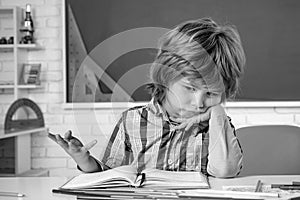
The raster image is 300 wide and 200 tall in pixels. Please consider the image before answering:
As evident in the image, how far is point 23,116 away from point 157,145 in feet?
5.97

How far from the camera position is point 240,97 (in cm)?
309

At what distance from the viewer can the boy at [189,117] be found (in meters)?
1.48

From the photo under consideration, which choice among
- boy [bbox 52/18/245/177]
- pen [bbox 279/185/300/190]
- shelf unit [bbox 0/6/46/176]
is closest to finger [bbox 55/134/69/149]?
boy [bbox 52/18/245/177]

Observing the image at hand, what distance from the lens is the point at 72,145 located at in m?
1.24

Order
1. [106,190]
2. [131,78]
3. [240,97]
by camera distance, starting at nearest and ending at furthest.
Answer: [106,190], [131,78], [240,97]

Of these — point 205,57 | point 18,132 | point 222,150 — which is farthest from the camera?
point 18,132

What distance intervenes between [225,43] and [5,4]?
2.06m

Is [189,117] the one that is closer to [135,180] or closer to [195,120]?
[195,120]

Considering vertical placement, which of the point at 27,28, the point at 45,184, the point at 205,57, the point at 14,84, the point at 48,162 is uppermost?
the point at 27,28

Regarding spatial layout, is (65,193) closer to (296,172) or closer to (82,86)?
(296,172)

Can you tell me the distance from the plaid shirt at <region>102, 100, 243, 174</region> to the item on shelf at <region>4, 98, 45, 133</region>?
1.59 m

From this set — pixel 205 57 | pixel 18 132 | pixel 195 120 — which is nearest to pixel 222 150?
pixel 195 120

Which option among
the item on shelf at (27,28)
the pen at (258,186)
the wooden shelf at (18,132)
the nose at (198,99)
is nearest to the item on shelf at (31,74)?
the item on shelf at (27,28)

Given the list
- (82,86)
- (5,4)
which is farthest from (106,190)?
(5,4)
